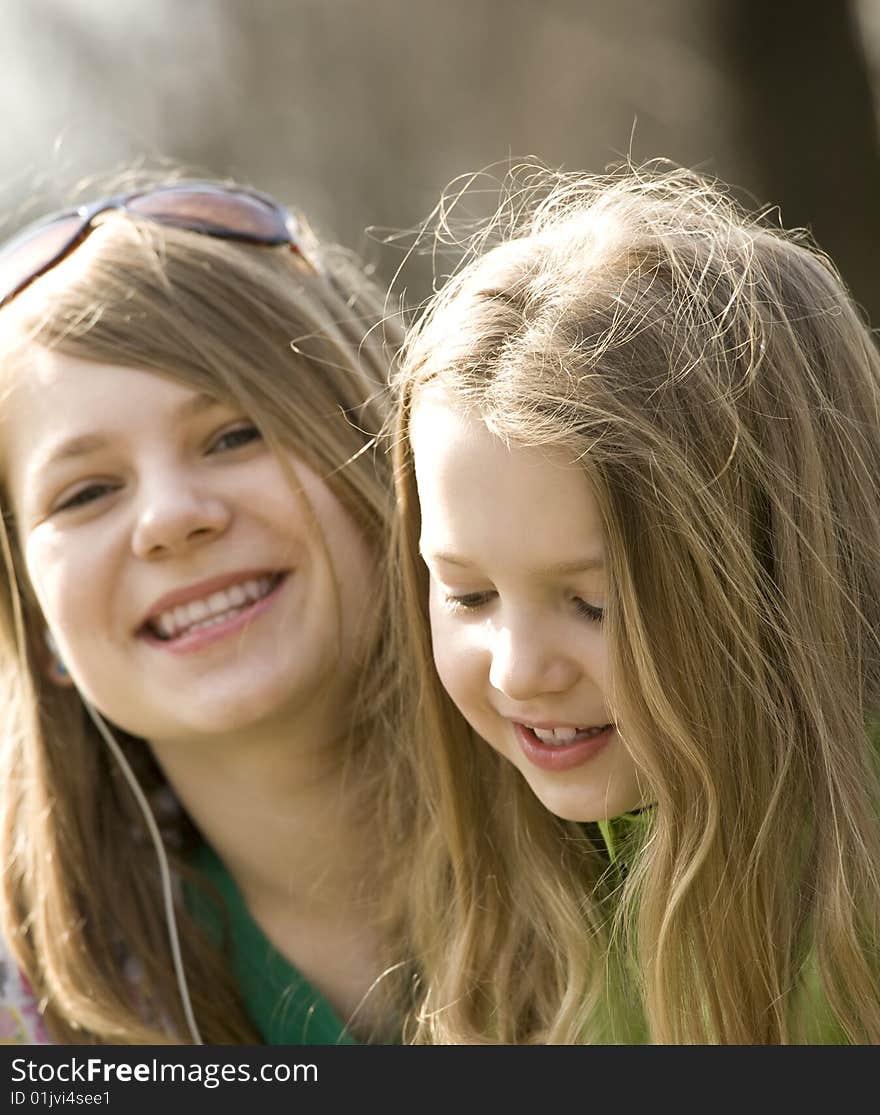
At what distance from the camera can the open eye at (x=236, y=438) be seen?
2.12 meters

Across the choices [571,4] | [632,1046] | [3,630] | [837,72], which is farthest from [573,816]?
[571,4]

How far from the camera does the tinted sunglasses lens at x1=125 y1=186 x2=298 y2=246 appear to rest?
2254 mm

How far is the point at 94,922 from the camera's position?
229cm

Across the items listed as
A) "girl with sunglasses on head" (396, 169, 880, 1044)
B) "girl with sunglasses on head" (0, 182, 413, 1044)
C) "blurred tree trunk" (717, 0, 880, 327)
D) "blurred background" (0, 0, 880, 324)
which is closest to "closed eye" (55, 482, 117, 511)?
"girl with sunglasses on head" (0, 182, 413, 1044)

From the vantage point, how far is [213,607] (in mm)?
2137

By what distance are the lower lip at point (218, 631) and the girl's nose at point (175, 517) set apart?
121 mm

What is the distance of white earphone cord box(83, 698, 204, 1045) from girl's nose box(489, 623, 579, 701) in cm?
92

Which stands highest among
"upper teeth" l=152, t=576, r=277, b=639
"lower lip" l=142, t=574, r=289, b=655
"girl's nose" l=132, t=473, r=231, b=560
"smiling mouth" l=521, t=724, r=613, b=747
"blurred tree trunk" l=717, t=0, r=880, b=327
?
"blurred tree trunk" l=717, t=0, r=880, b=327

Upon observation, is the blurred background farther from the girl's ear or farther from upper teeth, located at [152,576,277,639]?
upper teeth, located at [152,576,277,639]

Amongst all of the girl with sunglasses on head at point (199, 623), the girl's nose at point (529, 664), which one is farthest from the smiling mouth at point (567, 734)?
the girl with sunglasses on head at point (199, 623)

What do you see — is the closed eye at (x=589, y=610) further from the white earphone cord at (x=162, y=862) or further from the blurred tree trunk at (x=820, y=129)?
the blurred tree trunk at (x=820, y=129)

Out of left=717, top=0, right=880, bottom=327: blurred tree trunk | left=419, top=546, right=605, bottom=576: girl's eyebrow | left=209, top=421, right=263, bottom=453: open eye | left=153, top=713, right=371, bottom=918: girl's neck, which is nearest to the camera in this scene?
left=419, top=546, right=605, bottom=576: girl's eyebrow

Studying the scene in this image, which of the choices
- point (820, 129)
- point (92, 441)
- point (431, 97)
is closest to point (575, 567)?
point (92, 441)

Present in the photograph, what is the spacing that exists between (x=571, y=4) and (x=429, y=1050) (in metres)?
4.29
